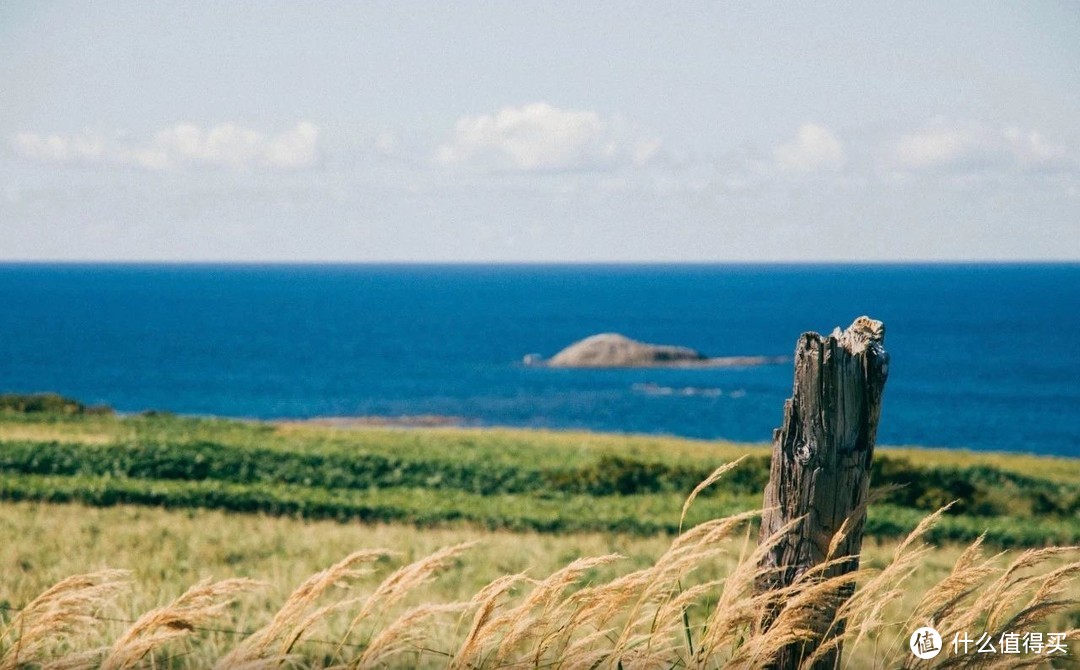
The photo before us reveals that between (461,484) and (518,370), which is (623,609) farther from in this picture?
(518,370)

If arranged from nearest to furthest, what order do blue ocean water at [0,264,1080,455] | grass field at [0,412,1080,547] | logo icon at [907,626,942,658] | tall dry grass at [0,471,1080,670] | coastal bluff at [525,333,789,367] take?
tall dry grass at [0,471,1080,670] < logo icon at [907,626,942,658] < grass field at [0,412,1080,547] < blue ocean water at [0,264,1080,455] < coastal bluff at [525,333,789,367]

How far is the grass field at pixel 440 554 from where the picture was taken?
135 inches

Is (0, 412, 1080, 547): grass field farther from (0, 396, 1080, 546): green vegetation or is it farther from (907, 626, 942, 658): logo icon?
(907, 626, 942, 658): logo icon

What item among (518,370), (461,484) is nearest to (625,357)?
(518,370)

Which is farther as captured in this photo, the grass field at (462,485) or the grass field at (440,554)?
the grass field at (462,485)

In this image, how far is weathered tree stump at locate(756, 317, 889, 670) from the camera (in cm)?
357

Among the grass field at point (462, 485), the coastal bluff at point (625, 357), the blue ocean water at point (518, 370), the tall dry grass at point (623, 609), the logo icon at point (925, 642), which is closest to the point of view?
the tall dry grass at point (623, 609)

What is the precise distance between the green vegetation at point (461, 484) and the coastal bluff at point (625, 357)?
203 ft

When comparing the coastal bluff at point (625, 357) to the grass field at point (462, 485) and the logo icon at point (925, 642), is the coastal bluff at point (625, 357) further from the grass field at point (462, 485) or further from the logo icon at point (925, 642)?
the logo icon at point (925, 642)

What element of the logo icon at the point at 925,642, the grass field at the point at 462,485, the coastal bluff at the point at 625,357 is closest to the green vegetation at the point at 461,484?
the grass field at the point at 462,485

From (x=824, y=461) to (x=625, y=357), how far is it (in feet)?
296

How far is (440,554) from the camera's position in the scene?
3365mm

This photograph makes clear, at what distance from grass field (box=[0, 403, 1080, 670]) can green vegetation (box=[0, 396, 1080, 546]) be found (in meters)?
0.08

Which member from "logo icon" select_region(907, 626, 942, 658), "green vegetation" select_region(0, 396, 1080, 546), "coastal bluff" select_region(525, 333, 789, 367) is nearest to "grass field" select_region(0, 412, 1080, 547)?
"green vegetation" select_region(0, 396, 1080, 546)
